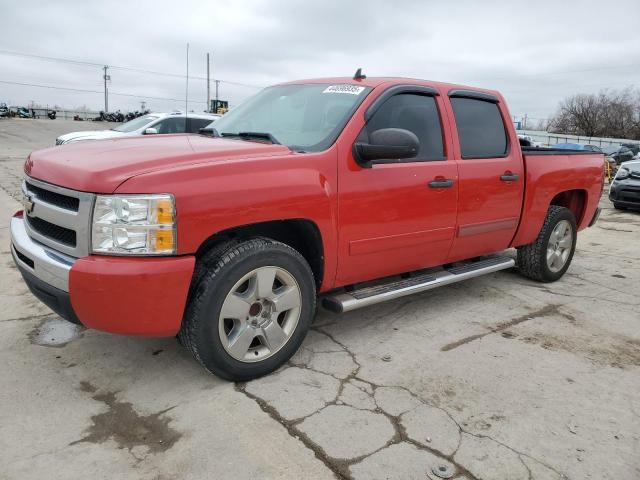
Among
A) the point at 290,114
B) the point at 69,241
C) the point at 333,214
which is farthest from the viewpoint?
the point at 290,114

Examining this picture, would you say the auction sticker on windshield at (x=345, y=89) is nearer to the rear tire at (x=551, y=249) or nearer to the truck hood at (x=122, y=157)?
the truck hood at (x=122, y=157)

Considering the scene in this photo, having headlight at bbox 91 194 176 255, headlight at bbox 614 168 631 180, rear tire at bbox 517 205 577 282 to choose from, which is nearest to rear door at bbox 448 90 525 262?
rear tire at bbox 517 205 577 282

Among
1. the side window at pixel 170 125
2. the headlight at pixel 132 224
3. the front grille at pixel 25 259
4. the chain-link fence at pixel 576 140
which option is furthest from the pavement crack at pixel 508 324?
the chain-link fence at pixel 576 140

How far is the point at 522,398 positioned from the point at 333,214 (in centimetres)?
151

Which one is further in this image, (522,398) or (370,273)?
(370,273)

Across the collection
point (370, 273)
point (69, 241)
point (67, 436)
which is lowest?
point (67, 436)

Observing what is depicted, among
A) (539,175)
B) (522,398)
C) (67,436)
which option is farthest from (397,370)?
(539,175)

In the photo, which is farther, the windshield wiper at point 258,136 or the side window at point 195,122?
the side window at point 195,122

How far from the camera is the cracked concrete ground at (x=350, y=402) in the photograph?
2.30 metres

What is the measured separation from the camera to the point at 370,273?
11.6 ft

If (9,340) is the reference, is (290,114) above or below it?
above

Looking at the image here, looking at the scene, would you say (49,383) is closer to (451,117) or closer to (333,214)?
(333,214)

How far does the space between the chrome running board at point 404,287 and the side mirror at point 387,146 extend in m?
0.90

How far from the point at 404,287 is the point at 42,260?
2.29 metres
